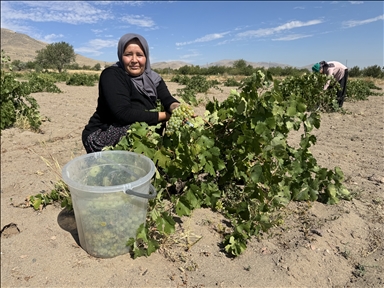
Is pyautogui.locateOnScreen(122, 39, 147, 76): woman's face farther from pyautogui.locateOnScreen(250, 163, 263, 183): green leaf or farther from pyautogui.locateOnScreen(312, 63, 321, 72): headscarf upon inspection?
pyautogui.locateOnScreen(312, 63, 321, 72): headscarf

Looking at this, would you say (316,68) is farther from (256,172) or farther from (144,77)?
(256,172)

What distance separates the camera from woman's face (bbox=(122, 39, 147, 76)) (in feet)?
8.86

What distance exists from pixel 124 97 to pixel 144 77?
40cm

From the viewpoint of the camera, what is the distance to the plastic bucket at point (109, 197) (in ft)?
5.71

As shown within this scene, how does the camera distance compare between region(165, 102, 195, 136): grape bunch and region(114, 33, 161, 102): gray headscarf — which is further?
region(114, 33, 161, 102): gray headscarf

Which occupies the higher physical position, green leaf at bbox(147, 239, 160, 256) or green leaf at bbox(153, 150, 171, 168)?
green leaf at bbox(153, 150, 171, 168)

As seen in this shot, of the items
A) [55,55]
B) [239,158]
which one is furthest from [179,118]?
[55,55]

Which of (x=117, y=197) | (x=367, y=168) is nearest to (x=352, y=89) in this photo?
(x=367, y=168)

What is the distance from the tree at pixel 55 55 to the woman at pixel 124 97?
4997cm

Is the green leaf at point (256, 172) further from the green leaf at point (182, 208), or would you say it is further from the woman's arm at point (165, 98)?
the woman's arm at point (165, 98)

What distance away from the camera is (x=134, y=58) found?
2727mm

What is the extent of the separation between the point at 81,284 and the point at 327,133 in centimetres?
472

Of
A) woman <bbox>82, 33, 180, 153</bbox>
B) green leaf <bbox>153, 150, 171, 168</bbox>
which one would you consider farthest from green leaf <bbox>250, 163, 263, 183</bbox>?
woman <bbox>82, 33, 180, 153</bbox>

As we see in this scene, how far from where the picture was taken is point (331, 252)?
2.11 metres
